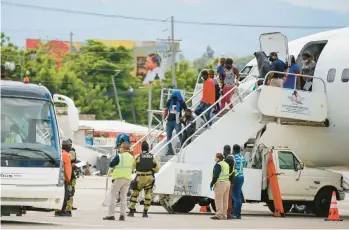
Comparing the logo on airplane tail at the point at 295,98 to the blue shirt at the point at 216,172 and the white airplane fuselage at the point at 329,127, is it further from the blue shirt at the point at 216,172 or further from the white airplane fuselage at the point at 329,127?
the blue shirt at the point at 216,172

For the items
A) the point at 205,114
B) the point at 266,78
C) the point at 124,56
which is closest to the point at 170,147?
the point at 205,114

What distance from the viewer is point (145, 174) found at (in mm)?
26250

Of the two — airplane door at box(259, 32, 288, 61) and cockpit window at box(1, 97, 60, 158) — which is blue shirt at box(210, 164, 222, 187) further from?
cockpit window at box(1, 97, 60, 158)

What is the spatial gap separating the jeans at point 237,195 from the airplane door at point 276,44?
4276 mm

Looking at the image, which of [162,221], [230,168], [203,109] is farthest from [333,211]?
[162,221]

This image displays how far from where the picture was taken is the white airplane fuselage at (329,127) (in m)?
28.7

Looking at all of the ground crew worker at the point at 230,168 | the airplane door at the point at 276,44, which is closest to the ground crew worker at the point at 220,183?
the ground crew worker at the point at 230,168

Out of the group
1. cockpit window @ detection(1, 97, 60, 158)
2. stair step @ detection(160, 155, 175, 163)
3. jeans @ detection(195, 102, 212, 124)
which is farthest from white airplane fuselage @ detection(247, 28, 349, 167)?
cockpit window @ detection(1, 97, 60, 158)

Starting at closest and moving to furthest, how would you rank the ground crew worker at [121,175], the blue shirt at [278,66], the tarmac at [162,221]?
1. the tarmac at [162,221]
2. the ground crew worker at [121,175]
3. the blue shirt at [278,66]

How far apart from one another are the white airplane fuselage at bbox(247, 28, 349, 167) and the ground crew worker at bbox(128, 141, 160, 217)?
4962 millimetres

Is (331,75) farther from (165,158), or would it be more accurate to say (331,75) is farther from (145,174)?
(145,174)

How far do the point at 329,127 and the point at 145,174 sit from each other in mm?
5620

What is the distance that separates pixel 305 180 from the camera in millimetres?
29781

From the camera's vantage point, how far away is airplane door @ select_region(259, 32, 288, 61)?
30406 millimetres
